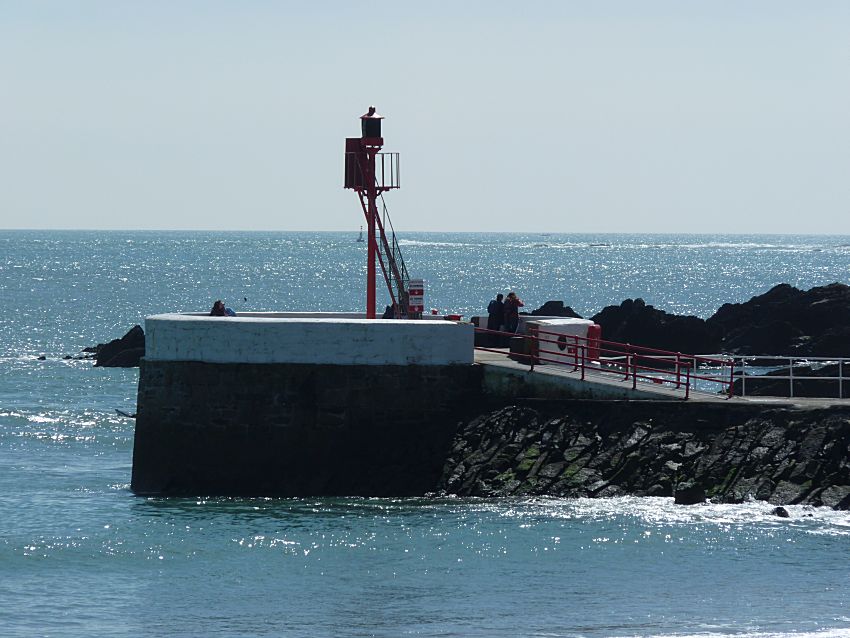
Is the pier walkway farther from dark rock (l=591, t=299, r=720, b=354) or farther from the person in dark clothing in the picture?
dark rock (l=591, t=299, r=720, b=354)

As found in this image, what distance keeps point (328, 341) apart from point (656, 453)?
17.2 ft

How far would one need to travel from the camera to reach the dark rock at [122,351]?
57.9 meters

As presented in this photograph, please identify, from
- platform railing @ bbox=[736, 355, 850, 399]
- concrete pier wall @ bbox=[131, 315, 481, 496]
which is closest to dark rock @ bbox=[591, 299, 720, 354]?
platform railing @ bbox=[736, 355, 850, 399]

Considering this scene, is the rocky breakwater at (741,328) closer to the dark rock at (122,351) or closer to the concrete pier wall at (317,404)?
the dark rock at (122,351)

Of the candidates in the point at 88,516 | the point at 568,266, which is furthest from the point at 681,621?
the point at 568,266

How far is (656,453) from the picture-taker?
2253 centimetres

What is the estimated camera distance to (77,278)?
150000 mm

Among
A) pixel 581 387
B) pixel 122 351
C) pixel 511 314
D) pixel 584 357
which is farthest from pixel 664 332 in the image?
pixel 581 387

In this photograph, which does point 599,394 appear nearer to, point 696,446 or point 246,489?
point 696,446

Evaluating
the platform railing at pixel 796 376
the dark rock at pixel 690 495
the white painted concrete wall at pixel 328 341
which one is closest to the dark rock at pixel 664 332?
the platform railing at pixel 796 376

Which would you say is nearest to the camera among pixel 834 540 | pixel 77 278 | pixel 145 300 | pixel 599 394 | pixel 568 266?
pixel 834 540

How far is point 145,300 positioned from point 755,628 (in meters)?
97.9

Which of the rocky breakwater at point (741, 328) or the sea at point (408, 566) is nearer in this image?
the sea at point (408, 566)

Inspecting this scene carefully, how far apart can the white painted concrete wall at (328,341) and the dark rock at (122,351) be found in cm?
3426
